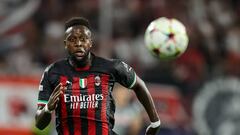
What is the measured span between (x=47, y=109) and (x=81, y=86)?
0.43 metres

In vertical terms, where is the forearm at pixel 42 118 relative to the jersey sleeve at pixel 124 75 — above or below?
below

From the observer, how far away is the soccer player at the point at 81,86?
651cm

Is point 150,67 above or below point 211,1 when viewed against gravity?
below

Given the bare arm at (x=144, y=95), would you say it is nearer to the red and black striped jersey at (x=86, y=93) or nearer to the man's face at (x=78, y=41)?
the red and black striped jersey at (x=86, y=93)

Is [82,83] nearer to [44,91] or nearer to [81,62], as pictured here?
[81,62]

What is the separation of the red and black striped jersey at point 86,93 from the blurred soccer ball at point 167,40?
1.50m

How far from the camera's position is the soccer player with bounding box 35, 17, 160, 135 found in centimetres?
651

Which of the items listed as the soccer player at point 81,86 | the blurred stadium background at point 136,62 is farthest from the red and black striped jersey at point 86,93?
the blurred stadium background at point 136,62

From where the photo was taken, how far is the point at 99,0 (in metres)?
12.9

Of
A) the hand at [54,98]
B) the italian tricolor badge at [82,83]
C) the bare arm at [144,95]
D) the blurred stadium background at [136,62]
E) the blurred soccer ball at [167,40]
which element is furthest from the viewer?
the blurred stadium background at [136,62]

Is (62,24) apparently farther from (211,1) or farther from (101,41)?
(211,1)

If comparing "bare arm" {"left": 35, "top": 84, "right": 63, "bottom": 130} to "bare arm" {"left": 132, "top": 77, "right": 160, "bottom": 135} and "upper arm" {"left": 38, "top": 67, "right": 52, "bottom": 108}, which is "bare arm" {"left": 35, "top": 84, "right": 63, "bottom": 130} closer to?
"upper arm" {"left": 38, "top": 67, "right": 52, "bottom": 108}

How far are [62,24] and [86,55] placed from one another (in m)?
6.49

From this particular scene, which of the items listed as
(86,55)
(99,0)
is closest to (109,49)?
(99,0)
